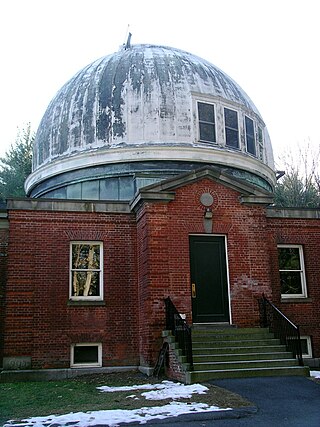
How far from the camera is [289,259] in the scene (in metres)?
16.2

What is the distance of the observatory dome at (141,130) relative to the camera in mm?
17672

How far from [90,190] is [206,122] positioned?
15.8 ft

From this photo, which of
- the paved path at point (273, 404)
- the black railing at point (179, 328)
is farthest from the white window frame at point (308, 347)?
the black railing at point (179, 328)

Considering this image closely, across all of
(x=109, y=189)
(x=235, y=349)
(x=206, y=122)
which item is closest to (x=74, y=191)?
(x=109, y=189)

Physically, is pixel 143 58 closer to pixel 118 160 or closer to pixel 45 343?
pixel 118 160

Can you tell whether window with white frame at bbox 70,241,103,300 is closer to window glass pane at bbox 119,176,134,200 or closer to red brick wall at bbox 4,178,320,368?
red brick wall at bbox 4,178,320,368

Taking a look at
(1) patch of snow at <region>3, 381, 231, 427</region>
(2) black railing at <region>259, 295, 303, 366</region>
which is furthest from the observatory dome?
(1) patch of snow at <region>3, 381, 231, 427</region>

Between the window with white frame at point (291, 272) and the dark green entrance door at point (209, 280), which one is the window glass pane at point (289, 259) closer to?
the window with white frame at point (291, 272)

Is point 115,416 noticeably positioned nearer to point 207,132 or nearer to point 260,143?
point 207,132

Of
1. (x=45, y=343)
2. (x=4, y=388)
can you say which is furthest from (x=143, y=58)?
(x=4, y=388)

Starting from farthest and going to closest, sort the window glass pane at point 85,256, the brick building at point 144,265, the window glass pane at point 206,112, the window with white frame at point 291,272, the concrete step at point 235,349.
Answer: the window glass pane at point 206,112
the window with white frame at point 291,272
the window glass pane at point 85,256
the brick building at point 144,265
the concrete step at point 235,349

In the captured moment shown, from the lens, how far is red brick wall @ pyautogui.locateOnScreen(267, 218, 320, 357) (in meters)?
15.4

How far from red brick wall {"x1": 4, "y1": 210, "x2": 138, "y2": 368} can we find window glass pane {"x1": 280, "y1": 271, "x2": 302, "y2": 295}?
15.6ft

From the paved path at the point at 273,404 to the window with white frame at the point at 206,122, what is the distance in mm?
9728
